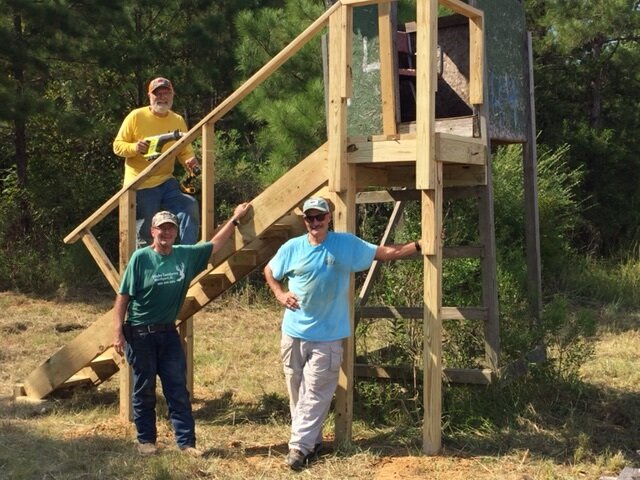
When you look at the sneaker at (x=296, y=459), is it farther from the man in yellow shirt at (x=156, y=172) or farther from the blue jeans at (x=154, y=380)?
the man in yellow shirt at (x=156, y=172)

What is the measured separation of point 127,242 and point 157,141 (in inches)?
34.7

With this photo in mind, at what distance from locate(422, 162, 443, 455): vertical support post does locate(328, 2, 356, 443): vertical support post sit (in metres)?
0.56

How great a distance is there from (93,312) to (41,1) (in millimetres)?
5182

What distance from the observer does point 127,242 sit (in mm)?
7012

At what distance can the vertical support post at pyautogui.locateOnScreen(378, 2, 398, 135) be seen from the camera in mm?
6555

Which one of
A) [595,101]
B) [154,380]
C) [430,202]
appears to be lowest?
[154,380]

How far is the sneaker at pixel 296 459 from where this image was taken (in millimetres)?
5676

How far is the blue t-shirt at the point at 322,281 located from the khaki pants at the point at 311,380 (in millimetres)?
75

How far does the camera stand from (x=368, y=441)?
634 cm

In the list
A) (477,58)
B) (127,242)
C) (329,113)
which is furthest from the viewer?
(127,242)

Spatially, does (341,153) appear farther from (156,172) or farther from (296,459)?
(296,459)

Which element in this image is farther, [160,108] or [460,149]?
[160,108]

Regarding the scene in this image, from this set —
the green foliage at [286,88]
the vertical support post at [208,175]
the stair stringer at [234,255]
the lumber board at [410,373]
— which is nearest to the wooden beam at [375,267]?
the lumber board at [410,373]

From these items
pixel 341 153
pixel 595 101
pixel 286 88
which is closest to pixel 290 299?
pixel 341 153
